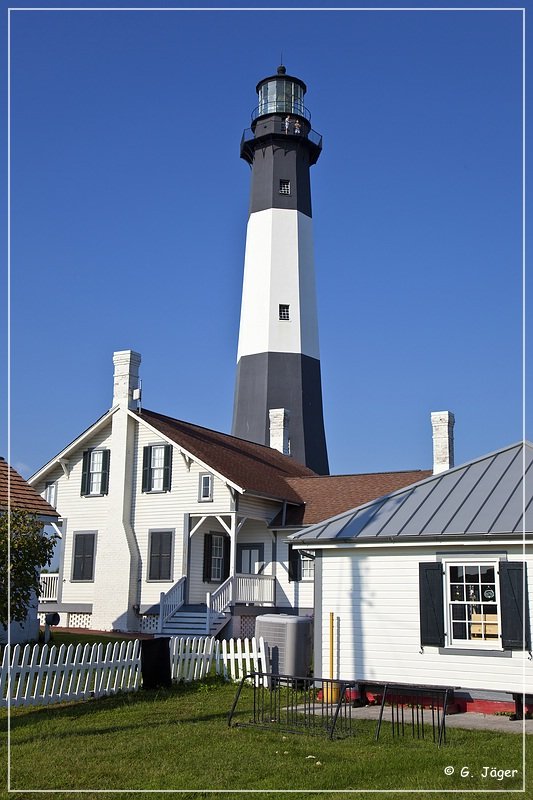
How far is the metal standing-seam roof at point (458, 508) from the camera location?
518 inches

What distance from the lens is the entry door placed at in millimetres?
25422

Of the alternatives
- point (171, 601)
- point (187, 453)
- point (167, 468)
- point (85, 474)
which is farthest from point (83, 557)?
point (187, 453)

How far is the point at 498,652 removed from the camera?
41.9ft

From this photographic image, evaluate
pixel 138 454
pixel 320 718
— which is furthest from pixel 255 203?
pixel 320 718

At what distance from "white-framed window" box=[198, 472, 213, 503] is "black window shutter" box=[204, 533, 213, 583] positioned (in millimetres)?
1368

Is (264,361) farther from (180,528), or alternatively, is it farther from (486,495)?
(486,495)

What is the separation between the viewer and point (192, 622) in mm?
22750

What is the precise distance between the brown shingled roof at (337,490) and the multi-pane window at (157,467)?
3.47 m

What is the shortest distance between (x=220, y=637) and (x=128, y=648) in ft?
28.8

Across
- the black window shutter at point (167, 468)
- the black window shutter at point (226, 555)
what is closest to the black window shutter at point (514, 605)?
the black window shutter at point (226, 555)

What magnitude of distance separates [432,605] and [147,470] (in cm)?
1400

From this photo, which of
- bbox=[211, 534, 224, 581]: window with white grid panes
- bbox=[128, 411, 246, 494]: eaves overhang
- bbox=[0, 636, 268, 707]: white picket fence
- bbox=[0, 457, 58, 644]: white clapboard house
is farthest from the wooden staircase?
bbox=[0, 636, 268, 707]: white picket fence

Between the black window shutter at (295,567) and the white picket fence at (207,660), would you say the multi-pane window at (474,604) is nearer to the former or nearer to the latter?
the white picket fence at (207,660)

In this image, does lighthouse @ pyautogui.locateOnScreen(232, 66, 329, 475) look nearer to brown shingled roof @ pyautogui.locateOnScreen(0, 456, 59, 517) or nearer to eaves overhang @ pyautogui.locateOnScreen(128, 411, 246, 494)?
eaves overhang @ pyautogui.locateOnScreen(128, 411, 246, 494)
